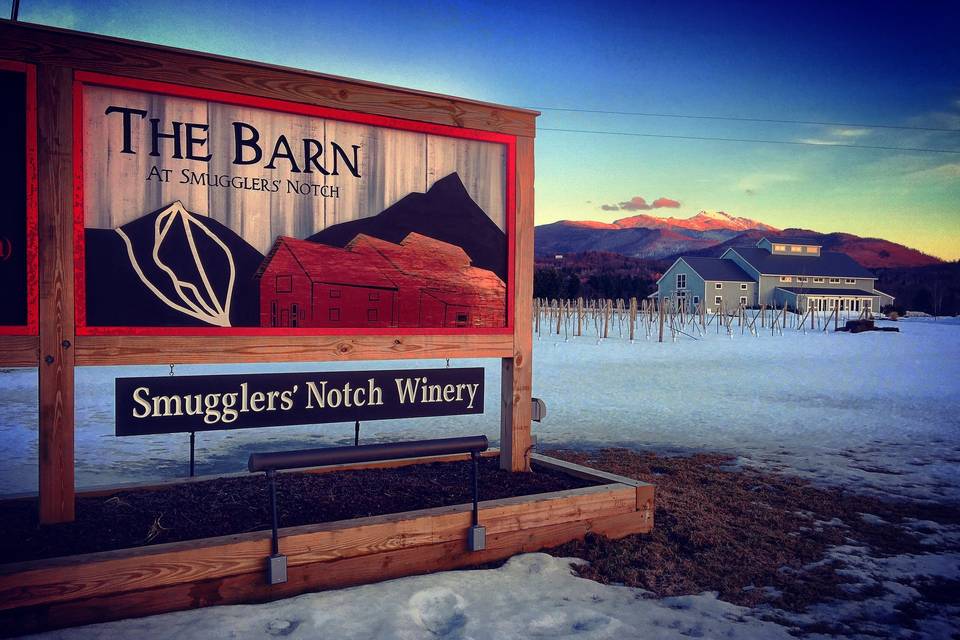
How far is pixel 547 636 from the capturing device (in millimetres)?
3385

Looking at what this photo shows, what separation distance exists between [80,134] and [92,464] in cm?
451

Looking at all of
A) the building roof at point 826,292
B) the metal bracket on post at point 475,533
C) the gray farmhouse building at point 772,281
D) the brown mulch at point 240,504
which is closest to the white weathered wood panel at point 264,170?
the brown mulch at point 240,504

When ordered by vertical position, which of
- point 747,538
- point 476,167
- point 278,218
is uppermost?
point 476,167

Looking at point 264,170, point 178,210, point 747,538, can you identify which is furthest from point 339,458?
point 747,538

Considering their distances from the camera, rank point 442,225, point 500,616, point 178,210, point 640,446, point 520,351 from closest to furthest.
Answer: point 500,616
point 178,210
point 442,225
point 520,351
point 640,446

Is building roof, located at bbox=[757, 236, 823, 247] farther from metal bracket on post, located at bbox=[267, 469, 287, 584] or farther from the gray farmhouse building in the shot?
metal bracket on post, located at bbox=[267, 469, 287, 584]

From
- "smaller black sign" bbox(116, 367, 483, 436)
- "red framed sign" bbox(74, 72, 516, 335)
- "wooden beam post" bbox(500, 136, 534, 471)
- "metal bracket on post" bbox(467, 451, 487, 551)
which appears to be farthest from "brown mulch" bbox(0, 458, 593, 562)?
"red framed sign" bbox(74, 72, 516, 335)

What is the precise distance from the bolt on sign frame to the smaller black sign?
0.50 feet

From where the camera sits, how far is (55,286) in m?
3.93

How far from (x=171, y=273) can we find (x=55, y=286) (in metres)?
0.61

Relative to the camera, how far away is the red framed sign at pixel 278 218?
4109mm

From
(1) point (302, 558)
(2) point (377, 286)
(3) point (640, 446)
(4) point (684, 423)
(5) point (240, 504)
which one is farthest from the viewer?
(4) point (684, 423)

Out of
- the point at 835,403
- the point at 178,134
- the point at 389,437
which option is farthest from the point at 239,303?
the point at 835,403

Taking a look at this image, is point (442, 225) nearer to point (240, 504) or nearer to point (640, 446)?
point (240, 504)
